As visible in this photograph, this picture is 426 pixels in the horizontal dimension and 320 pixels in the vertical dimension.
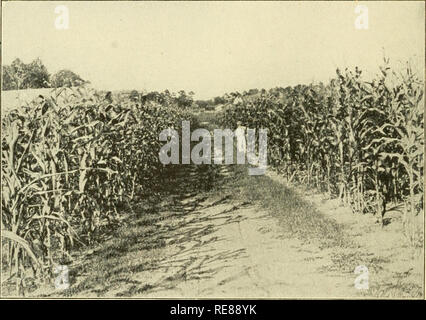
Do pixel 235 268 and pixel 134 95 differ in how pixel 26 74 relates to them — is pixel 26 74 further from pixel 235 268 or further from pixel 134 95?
pixel 235 268

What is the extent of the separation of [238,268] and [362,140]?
290 centimetres

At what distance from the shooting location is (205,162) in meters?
7.11

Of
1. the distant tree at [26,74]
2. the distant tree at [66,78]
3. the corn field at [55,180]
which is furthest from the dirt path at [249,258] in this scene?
the distant tree at [26,74]

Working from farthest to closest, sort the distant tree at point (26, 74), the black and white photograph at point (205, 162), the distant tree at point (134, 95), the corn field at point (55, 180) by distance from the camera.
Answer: the distant tree at point (134, 95) → the distant tree at point (26, 74) → the black and white photograph at point (205, 162) → the corn field at point (55, 180)

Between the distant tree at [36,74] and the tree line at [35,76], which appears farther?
the distant tree at [36,74]

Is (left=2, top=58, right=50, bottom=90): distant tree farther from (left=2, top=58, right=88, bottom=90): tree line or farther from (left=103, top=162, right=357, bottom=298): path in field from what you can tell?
(left=103, top=162, right=357, bottom=298): path in field

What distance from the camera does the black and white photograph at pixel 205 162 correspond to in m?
5.37

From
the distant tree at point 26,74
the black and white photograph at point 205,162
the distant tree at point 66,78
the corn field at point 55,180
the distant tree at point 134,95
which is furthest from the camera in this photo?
the distant tree at point 134,95

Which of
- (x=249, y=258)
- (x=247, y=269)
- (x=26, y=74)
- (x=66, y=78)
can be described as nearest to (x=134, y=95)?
(x=66, y=78)

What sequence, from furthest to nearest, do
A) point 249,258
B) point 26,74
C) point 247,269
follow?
point 26,74, point 249,258, point 247,269

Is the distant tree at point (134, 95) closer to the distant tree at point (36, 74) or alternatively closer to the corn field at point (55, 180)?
the corn field at point (55, 180)

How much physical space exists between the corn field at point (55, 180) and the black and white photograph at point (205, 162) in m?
0.03

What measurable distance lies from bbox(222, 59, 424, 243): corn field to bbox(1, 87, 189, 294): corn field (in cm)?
351

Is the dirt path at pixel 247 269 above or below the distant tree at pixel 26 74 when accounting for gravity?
below
